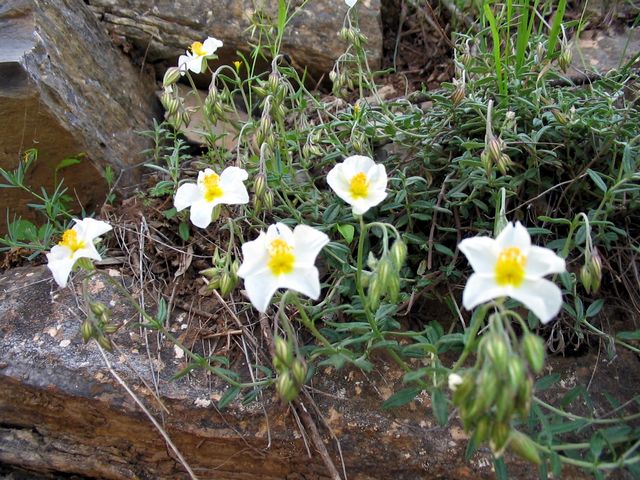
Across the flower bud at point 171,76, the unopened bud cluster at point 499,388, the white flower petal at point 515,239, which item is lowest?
the unopened bud cluster at point 499,388

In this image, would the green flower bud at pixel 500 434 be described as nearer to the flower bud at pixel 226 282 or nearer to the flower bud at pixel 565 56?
the flower bud at pixel 226 282

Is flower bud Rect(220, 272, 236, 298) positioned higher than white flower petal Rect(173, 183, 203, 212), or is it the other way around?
white flower petal Rect(173, 183, 203, 212)

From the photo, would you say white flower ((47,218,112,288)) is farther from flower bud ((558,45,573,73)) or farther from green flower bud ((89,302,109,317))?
flower bud ((558,45,573,73))

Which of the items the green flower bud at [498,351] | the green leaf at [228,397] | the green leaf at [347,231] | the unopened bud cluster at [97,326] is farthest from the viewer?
the green leaf at [347,231]

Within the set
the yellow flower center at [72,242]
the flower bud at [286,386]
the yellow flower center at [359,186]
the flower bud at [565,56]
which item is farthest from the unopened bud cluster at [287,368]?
the flower bud at [565,56]

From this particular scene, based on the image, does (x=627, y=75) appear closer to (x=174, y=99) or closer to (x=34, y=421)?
(x=174, y=99)

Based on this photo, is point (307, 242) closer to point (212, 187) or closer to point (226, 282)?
point (226, 282)

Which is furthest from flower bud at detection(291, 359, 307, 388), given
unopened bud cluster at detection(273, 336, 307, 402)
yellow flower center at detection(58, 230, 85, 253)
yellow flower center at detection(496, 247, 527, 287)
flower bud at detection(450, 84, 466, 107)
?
flower bud at detection(450, 84, 466, 107)
